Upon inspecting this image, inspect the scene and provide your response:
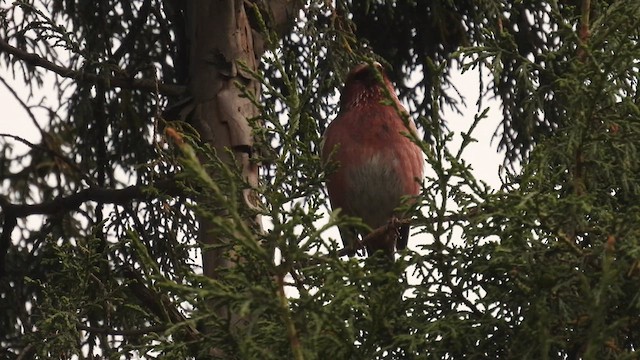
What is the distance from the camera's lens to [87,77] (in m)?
5.26

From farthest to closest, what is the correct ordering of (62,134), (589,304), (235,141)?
(62,134) → (235,141) → (589,304)

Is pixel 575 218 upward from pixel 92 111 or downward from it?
downward

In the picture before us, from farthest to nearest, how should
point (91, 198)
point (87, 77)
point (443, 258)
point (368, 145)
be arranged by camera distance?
1. point (368, 145)
2. point (91, 198)
3. point (87, 77)
4. point (443, 258)

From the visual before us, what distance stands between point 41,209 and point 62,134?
5.58 feet

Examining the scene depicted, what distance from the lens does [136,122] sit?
252 inches

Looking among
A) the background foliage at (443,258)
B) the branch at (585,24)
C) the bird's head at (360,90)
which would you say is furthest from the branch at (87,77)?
the branch at (585,24)

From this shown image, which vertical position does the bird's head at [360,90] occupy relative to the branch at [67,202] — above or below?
above

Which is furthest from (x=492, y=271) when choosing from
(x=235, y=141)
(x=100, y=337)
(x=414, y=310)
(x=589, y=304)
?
(x=100, y=337)

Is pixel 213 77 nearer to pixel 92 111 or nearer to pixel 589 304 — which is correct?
pixel 92 111

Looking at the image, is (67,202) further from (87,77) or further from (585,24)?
(585,24)

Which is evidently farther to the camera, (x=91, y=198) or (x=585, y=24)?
(x=91, y=198)

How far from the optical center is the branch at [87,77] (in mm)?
5230

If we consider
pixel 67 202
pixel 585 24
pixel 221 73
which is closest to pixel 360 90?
pixel 221 73

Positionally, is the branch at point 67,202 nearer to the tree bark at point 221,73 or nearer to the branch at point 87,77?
the tree bark at point 221,73
